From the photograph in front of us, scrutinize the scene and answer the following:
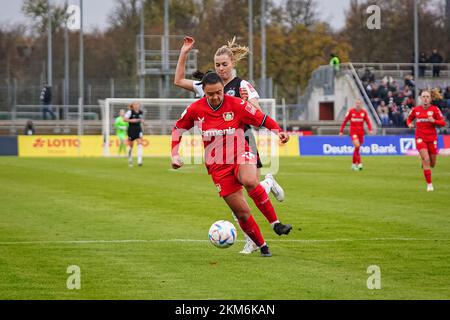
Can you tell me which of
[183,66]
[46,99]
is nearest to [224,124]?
[183,66]

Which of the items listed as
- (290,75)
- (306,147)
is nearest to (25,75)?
(290,75)

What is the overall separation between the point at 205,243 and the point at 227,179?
66.7 inches

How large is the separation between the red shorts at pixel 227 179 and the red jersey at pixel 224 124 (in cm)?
2

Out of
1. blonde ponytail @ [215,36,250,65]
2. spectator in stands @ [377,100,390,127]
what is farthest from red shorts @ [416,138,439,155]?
spectator in stands @ [377,100,390,127]

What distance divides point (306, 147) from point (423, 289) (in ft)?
120

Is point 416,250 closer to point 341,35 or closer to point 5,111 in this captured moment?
point 5,111

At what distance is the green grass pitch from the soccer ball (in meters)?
0.23

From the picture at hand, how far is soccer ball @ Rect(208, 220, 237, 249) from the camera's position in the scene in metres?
11.1

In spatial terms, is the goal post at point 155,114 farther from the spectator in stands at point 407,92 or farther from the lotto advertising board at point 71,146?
the spectator in stands at point 407,92

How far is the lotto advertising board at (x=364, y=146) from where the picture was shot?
148 feet

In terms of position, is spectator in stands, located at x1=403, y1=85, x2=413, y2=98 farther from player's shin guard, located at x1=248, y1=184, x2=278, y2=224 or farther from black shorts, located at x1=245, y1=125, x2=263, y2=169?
player's shin guard, located at x1=248, y1=184, x2=278, y2=224

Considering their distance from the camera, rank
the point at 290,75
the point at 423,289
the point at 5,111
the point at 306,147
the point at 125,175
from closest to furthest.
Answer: the point at 423,289 < the point at 125,175 < the point at 306,147 < the point at 5,111 < the point at 290,75

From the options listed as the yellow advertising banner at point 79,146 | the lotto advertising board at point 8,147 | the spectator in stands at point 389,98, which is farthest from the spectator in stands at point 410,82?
the lotto advertising board at point 8,147
